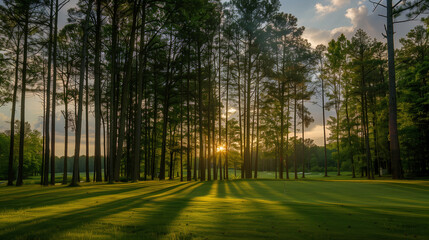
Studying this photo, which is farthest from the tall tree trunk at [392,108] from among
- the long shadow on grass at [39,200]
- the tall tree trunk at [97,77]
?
the tall tree trunk at [97,77]

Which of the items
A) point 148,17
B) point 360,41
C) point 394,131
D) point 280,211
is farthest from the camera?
point 360,41

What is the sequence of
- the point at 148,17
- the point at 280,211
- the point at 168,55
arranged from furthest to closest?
the point at 168,55, the point at 148,17, the point at 280,211

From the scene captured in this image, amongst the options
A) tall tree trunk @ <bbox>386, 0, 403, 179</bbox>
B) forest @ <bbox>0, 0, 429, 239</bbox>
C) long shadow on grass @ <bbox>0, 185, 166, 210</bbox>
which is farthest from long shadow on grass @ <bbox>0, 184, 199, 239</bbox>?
tall tree trunk @ <bbox>386, 0, 403, 179</bbox>

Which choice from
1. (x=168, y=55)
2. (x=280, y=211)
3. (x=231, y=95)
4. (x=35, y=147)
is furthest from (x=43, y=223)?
(x=35, y=147)

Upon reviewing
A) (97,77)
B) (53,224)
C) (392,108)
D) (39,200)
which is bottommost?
(39,200)

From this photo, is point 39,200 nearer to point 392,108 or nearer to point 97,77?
point 97,77

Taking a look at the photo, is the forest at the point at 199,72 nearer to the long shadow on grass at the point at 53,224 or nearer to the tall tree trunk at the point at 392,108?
the tall tree trunk at the point at 392,108

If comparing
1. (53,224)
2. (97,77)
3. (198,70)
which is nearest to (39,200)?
(53,224)

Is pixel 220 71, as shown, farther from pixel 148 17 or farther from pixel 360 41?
pixel 360 41

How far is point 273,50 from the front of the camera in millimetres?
27906

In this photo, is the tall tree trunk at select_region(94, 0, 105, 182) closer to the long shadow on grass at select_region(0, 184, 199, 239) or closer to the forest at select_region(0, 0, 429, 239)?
the forest at select_region(0, 0, 429, 239)

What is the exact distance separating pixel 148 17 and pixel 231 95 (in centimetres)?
1305

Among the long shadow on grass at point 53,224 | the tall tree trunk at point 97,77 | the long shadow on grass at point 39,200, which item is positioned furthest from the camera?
the tall tree trunk at point 97,77

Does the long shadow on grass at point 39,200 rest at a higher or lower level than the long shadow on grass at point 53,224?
lower
